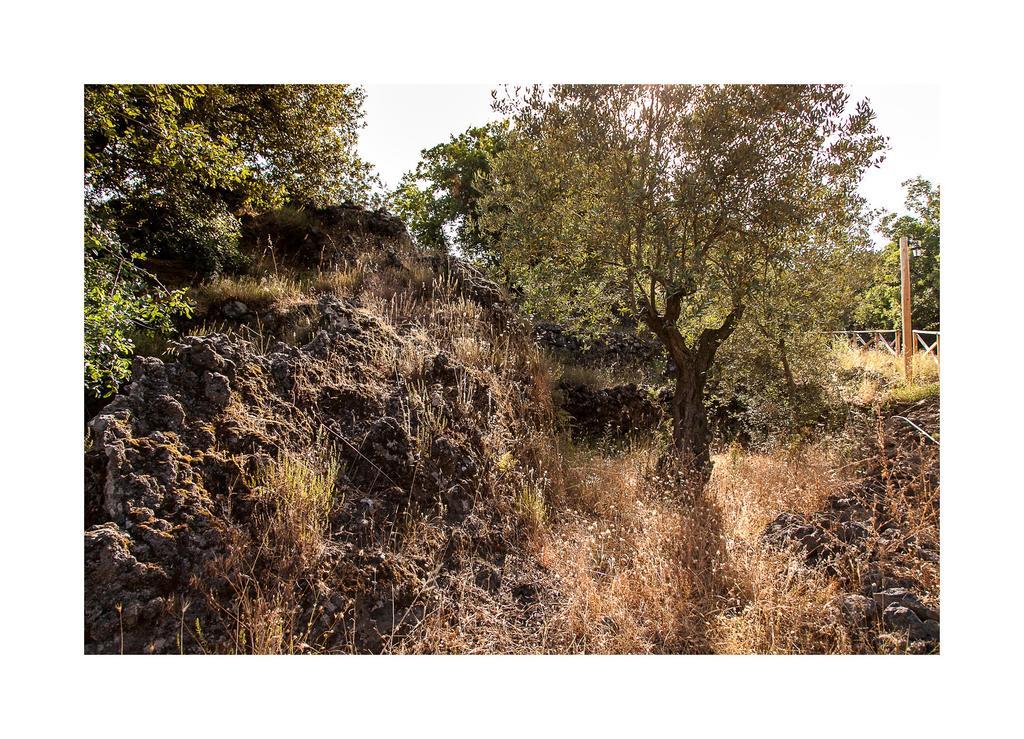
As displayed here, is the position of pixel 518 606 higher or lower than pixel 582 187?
lower

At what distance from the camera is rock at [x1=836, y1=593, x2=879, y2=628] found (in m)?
3.10

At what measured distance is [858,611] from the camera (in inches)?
123

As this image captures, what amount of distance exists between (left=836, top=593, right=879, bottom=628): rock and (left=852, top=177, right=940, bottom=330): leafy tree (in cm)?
401

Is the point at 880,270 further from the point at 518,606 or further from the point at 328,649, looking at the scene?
the point at 328,649

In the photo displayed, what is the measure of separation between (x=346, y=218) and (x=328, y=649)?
710cm

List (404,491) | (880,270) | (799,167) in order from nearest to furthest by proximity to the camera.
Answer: (404,491)
(799,167)
(880,270)

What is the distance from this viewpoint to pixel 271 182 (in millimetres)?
7840

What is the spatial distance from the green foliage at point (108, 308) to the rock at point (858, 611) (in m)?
5.07

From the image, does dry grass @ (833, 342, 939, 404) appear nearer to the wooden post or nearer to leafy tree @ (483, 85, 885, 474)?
the wooden post

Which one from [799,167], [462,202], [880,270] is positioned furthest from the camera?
[462,202]

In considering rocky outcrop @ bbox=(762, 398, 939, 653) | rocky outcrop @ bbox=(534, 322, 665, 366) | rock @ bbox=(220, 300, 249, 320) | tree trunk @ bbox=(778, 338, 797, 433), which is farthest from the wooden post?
rock @ bbox=(220, 300, 249, 320)

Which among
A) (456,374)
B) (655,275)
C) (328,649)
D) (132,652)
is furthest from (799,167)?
(132,652)

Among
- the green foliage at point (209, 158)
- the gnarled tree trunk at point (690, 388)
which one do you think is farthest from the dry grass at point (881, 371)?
the green foliage at point (209, 158)

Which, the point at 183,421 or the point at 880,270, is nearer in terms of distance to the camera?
the point at 183,421
